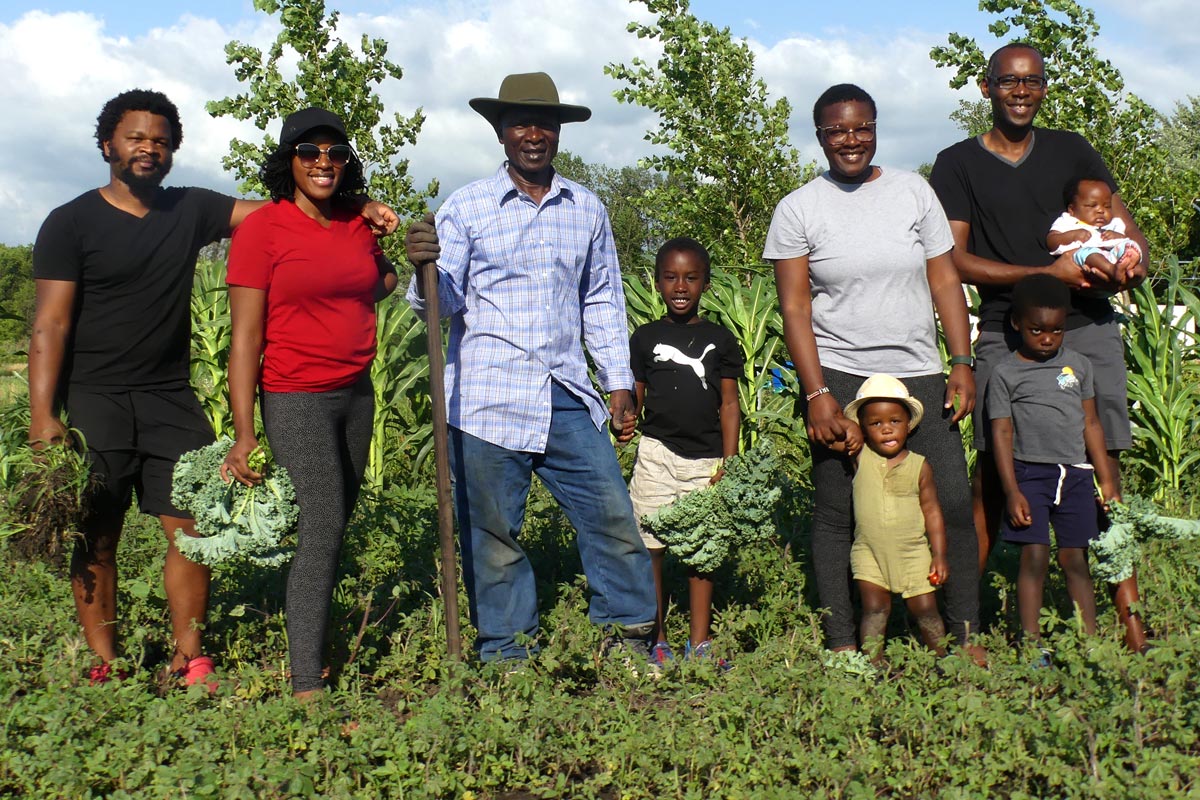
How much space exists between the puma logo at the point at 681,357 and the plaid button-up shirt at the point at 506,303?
25.8 inches

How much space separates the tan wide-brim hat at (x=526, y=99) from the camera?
424 centimetres

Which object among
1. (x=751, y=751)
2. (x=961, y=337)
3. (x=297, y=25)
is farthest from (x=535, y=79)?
(x=297, y=25)

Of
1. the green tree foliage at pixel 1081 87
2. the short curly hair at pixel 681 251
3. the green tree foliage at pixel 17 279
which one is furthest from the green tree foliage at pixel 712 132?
the green tree foliage at pixel 17 279

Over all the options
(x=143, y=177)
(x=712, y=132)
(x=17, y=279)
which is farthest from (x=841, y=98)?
(x=17, y=279)

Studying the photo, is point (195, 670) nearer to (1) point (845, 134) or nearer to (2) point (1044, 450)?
(1) point (845, 134)

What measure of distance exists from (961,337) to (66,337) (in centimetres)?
328

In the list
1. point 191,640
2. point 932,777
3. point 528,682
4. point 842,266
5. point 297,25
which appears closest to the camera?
point 932,777

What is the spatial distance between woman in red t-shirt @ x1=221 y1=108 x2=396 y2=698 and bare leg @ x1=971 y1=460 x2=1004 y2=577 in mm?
2463

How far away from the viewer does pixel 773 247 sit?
4344 mm

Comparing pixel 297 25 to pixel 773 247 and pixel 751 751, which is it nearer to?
pixel 773 247

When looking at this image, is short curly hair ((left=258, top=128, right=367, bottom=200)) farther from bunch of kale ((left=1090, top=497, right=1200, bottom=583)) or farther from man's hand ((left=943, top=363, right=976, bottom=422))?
bunch of kale ((left=1090, top=497, right=1200, bottom=583))

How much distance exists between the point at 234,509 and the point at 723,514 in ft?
6.22

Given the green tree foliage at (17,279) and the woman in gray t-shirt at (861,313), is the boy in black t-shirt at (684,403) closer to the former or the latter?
the woman in gray t-shirt at (861,313)

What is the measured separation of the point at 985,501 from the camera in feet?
15.6
